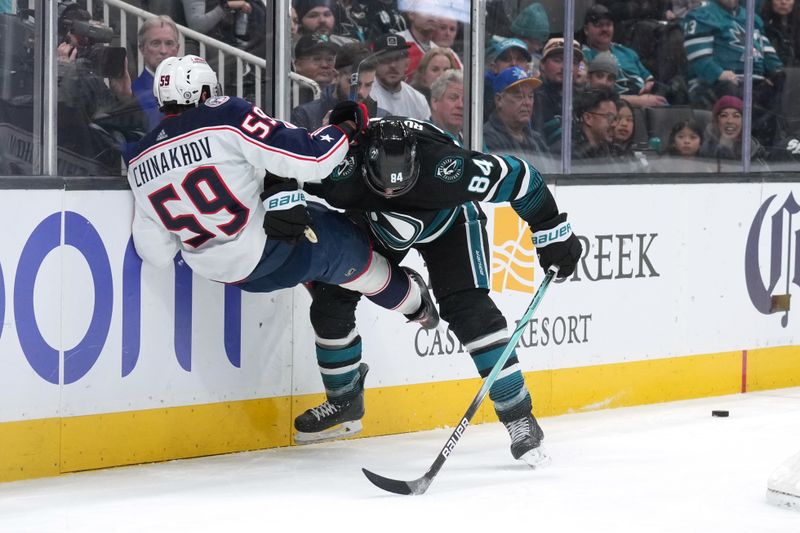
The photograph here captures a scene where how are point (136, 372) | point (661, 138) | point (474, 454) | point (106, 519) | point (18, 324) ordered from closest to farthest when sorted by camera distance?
point (106, 519), point (18, 324), point (136, 372), point (474, 454), point (661, 138)

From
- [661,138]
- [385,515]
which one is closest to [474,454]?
[385,515]

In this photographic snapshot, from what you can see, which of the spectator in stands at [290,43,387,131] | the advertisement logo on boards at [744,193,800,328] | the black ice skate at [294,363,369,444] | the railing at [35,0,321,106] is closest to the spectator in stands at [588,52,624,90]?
the advertisement logo on boards at [744,193,800,328]

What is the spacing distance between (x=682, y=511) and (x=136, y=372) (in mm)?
1632

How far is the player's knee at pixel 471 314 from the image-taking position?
13.7 ft

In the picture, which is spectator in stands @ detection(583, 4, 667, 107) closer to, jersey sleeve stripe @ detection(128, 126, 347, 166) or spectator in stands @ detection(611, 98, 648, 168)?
spectator in stands @ detection(611, 98, 648, 168)

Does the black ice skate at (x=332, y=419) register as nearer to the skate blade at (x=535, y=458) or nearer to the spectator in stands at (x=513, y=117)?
the skate blade at (x=535, y=458)

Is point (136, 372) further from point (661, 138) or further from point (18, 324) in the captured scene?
point (661, 138)

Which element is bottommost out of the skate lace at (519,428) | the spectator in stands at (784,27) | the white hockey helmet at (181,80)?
the skate lace at (519,428)

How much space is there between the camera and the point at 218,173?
152 inches

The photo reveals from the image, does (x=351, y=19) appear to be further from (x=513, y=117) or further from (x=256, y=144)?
(x=256, y=144)

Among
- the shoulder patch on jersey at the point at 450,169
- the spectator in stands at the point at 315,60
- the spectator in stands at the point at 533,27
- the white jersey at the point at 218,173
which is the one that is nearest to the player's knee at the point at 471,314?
the shoulder patch on jersey at the point at 450,169

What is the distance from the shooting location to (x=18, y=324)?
3828mm

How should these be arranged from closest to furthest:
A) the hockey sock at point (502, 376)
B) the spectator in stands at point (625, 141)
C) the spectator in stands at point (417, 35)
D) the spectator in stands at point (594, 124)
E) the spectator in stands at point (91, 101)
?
the spectator in stands at point (91, 101) → the hockey sock at point (502, 376) → the spectator in stands at point (417, 35) → the spectator in stands at point (594, 124) → the spectator in stands at point (625, 141)

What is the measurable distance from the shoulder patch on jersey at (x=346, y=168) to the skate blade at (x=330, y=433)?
0.85 meters
